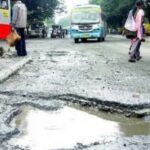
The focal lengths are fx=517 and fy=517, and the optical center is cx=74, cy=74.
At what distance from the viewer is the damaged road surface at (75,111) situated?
4.73 m

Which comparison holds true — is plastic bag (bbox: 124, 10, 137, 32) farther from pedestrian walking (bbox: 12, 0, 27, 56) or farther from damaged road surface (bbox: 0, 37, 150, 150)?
damaged road surface (bbox: 0, 37, 150, 150)

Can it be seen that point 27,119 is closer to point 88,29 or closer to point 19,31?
point 19,31

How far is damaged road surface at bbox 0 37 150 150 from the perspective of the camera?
4.73 m

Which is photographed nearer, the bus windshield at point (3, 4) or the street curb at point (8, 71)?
the street curb at point (8, 71)

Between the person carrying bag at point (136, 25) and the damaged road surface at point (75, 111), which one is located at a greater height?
the person carrying bag at point (136, 25)

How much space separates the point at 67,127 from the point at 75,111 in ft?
3.41

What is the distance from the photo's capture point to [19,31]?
15.1 meters

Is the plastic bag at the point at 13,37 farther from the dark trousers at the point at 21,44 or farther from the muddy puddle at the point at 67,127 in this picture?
the muddy puddle at the point at 67,127

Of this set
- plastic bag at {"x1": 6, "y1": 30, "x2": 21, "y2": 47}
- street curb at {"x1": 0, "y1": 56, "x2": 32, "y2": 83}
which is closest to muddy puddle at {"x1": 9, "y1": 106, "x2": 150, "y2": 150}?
street curb at {"x1": 0, "y1": 56, "x2": 32, "y2": 83}

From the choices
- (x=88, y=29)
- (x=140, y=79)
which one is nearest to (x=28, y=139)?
(x=140, y=79)

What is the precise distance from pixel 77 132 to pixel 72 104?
1.80 meters

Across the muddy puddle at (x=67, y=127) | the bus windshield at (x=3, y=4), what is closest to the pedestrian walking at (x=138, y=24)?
the muddy puddle at (x=67, y=127)

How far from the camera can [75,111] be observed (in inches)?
255

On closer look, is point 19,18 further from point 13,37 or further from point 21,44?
point 21,44
